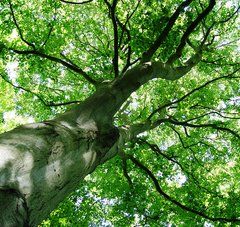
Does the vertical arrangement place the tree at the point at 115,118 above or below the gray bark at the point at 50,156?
above

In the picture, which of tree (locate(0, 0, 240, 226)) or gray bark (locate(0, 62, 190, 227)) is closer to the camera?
gray bark (locate(0, 62, 190, 227))

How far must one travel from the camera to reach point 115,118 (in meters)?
11.0

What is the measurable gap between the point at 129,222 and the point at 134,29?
5.50 metres

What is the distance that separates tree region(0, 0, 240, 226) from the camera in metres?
3.18

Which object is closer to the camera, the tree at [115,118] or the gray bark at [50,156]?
the gray bark at [50,156]

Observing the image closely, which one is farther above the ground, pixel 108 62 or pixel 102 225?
pixel 108 62

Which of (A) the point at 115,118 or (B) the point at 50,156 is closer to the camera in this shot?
(B) the point at 50,156

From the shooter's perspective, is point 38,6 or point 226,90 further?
point 226,90

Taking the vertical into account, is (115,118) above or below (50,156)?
above

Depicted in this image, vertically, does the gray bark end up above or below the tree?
below

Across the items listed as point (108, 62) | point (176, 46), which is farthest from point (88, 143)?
point (108, 62)

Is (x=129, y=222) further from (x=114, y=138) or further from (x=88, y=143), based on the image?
(x=88, y=143)

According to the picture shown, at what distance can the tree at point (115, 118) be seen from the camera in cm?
318

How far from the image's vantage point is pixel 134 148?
31.0 ft
